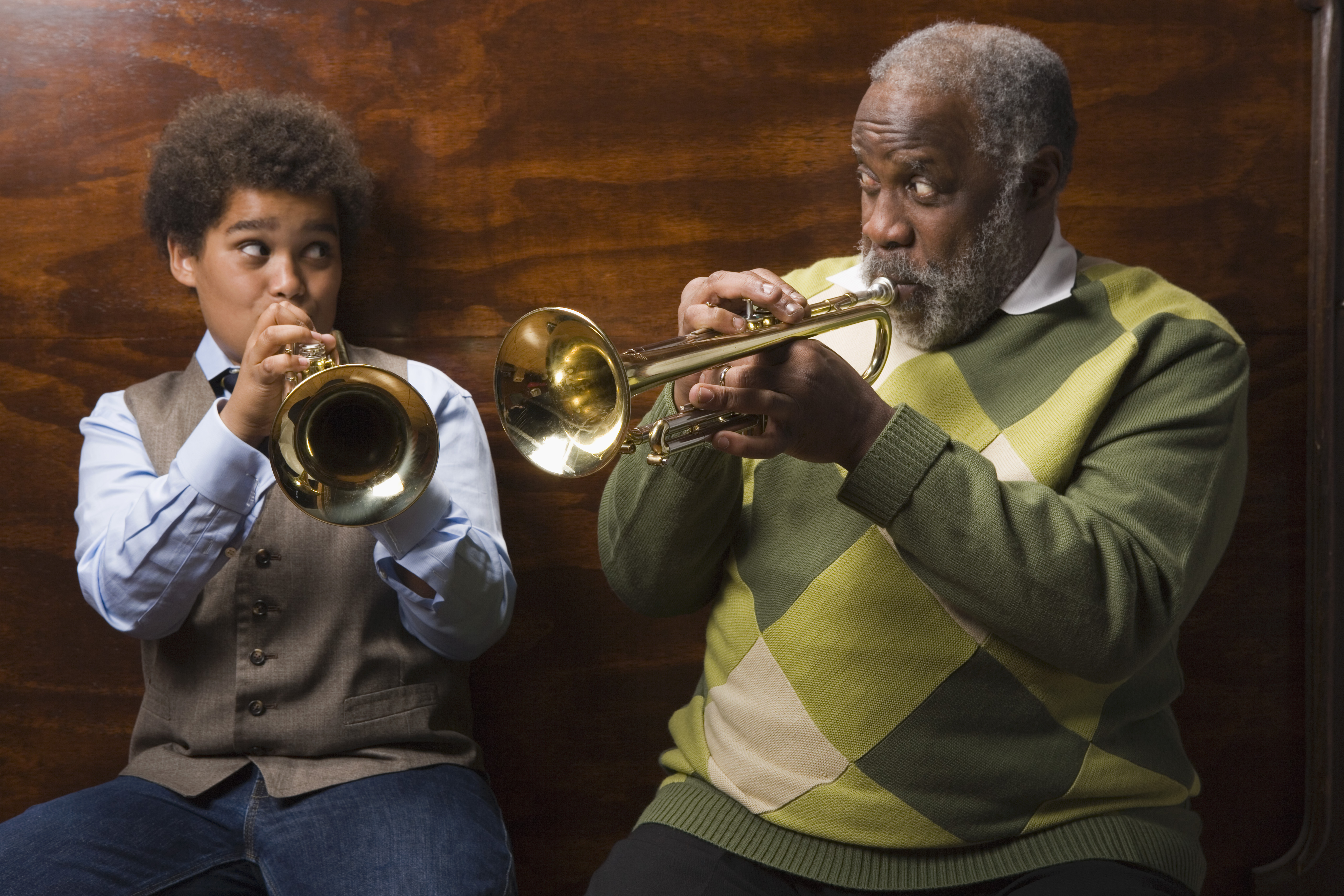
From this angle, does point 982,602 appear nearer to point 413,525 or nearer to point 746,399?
point 746,399

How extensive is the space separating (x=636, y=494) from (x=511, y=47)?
961 mm

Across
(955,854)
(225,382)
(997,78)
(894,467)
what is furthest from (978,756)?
(225,382)

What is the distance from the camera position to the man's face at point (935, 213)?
1.61 meters

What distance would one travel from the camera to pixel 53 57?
1959 millimetres

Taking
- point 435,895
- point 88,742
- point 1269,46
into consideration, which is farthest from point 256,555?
point 1269,46

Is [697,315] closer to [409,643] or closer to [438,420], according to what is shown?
[438,420]

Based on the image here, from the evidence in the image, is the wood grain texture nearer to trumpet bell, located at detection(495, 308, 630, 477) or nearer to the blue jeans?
the blue jeans

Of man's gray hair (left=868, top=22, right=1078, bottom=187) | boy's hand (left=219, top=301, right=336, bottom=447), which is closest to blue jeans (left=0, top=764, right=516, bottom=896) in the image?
boy's hand (left=219, top=301, right=336, bottom=447)

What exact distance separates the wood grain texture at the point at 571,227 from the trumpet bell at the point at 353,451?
1.77ft

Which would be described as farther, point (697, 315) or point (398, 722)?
point (398, 722)

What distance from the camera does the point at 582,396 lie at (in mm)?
1444

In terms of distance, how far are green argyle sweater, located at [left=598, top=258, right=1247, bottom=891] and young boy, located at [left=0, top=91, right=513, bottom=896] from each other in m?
0.34

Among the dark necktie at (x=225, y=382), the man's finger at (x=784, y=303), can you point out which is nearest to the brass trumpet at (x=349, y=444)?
the dark necktie at (x=225, y=382)

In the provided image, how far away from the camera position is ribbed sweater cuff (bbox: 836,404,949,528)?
1.37 metres
